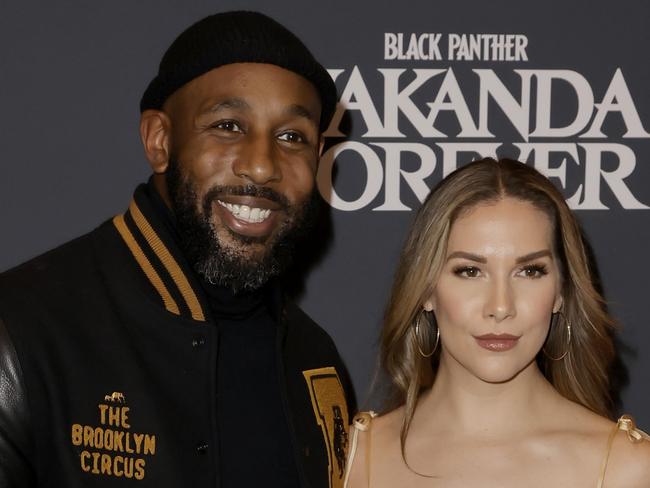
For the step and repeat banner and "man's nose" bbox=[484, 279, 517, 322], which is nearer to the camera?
"man's nose" bbox=[484, 279, 517, 322]

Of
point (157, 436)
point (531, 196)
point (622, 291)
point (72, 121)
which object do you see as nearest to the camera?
point (157, 436)

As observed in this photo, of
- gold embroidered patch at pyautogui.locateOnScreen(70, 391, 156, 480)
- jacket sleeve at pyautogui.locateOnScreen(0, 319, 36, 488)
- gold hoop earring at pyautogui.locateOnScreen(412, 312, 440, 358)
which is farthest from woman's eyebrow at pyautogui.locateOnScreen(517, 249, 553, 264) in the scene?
jacket sleeve at pyautogui.locateOnScreen(0, 319, 36, 488)

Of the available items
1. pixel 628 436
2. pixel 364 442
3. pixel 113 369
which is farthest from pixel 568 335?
pixel 113 369

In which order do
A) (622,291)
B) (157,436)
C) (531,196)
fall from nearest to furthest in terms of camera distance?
(157,436) → (531,196) → (622,291)

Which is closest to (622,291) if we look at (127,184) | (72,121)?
(127,184)

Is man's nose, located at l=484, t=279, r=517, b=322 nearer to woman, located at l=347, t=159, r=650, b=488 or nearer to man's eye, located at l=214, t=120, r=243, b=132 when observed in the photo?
woman, located at l=347, t=159, r=650, b=488

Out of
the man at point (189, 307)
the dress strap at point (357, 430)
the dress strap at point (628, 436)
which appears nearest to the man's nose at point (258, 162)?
the man at point (189, 307)

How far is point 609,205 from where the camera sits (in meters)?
2.74

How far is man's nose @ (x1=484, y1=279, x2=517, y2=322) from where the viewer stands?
1884 millimetres

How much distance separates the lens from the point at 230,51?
1.97 m

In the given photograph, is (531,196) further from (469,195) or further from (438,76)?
(438,76)

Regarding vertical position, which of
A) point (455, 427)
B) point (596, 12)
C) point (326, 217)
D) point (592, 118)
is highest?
point (596, 12)

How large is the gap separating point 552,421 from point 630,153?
993 mm

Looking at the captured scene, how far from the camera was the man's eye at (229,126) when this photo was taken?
77.4 inches
